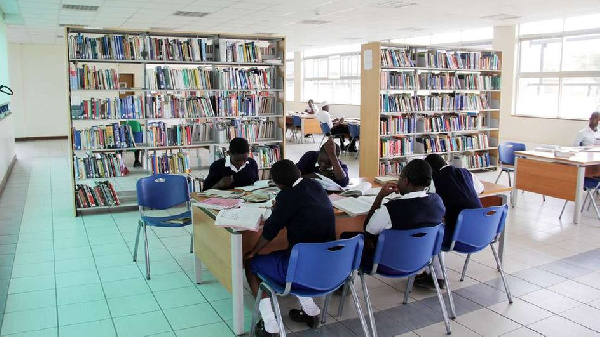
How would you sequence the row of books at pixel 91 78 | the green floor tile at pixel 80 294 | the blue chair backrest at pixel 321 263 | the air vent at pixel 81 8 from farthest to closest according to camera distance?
the air vent at pixel 81 8 < the row of books at pixel 91 78 < the green floor tile at pixel 80 294 < the blue chair backrest at pixel 321 263

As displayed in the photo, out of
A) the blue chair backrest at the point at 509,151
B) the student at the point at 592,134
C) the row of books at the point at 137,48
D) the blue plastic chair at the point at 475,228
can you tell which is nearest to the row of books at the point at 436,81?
the blue chair backrest at the point at 509,151

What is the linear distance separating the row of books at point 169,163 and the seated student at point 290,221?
3747 mm

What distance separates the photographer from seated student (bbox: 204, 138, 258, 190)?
4438 mm

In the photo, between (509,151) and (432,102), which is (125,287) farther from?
(432,102)

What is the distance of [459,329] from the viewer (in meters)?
3.21

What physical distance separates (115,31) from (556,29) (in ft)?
27.7

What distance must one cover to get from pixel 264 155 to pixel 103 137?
2108 mm

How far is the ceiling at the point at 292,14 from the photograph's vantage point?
8.35 meters

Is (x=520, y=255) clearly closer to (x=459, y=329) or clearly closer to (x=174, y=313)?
(x=459, y=329)

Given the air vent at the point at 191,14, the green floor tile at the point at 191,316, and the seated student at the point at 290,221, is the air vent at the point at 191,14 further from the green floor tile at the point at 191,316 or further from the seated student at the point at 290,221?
the seated student at the point at 290,221

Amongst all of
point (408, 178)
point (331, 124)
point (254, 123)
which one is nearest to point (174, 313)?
point (408, 178)

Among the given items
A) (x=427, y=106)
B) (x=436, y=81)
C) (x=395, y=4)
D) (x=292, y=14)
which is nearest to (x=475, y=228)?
(x=427, y=106)

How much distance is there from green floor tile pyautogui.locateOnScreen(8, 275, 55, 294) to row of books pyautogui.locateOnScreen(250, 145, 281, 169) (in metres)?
3.32

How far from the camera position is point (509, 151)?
7.20 metres
